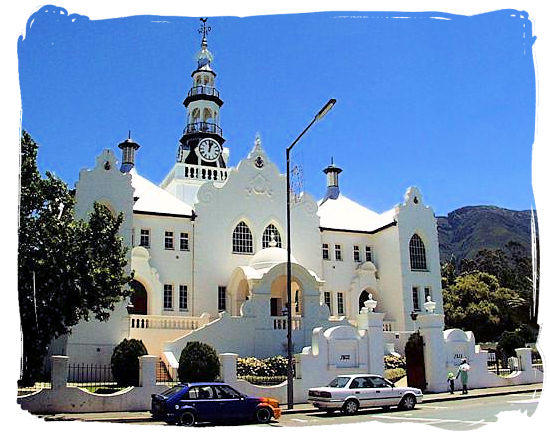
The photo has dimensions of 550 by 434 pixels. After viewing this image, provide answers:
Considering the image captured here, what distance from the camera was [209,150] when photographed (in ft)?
149

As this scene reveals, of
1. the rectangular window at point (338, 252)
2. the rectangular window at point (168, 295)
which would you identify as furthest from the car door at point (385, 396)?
the rectangular window at point (338, 252)

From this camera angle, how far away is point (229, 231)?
33938 mm

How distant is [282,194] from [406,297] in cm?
927

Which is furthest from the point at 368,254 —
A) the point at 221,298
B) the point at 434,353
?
the point at 434,353

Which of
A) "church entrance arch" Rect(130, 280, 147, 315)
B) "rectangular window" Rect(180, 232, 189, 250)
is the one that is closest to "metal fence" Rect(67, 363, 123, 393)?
"church entrance arch" Rect(130, 280, 147, 315)

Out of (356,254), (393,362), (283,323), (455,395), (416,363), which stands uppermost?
(356,254)

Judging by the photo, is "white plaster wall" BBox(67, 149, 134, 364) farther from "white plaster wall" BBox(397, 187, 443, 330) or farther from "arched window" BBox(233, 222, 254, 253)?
"white plaster wall" BBox(397, 187, 443, 330)

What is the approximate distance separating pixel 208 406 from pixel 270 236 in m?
22.5

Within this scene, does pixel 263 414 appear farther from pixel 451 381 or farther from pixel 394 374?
→ pixel 394 374

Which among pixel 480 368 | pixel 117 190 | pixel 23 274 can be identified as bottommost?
pixel 480 368

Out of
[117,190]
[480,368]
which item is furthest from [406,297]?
[117,190]

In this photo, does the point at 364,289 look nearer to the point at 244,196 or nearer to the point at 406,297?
the point at 406,297

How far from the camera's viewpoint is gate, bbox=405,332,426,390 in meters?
23.1

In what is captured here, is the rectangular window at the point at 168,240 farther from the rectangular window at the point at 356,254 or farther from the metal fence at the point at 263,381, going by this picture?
the metal fence at the point at 263,381
